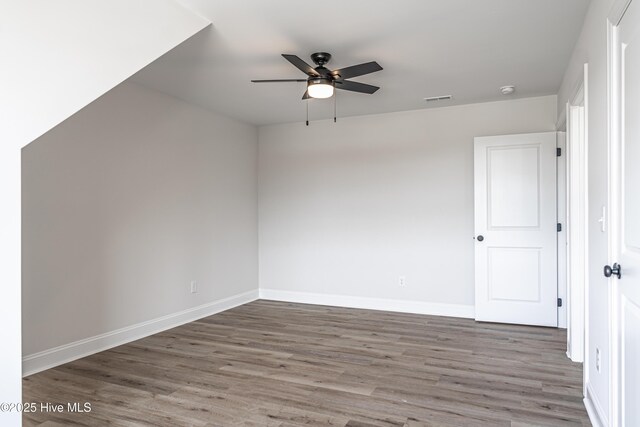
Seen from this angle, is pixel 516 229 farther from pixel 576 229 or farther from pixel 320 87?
pixel 320 87

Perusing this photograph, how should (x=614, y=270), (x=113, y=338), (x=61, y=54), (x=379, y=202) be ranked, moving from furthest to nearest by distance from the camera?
1. (x=379, y=202)
2. (x=113, y=338)
3. (x=614, y=270)
4. (x=61, y=54)

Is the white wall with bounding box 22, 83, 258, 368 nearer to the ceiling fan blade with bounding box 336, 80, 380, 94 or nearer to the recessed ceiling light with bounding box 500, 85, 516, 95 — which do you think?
the ceiling fan blade with bounding box 336, 80, 380, 94

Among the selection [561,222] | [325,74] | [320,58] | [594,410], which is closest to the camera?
[594,410]

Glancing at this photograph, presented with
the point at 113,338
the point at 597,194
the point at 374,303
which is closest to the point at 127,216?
the point at 113,338

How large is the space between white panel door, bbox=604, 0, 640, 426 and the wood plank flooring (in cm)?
80

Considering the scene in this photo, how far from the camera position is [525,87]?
14.1 feet

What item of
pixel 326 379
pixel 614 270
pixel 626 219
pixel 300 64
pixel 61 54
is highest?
pixel 300 64

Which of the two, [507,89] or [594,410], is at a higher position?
[507,89]

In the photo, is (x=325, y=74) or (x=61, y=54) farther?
(x=325, y=74)

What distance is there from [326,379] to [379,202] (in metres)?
2.76

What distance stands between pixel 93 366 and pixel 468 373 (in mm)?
2950

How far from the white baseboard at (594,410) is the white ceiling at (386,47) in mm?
2374

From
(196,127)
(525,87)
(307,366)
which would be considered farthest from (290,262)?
(525,87)

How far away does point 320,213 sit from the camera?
578 centimetres
